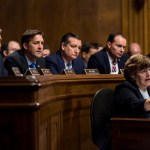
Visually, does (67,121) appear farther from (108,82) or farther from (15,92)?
(15,92)

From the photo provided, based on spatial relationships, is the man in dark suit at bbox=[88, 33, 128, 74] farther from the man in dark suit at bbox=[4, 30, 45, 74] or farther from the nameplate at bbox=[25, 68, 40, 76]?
the nameplate at bbox=[25, 68, 40, 76]

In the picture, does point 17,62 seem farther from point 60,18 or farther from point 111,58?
point 60,18

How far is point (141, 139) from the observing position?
102 inches

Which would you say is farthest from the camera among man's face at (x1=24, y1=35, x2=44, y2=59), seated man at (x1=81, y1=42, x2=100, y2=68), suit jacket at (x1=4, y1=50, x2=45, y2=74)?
seated man at (x1=81, y1=42, x2=100, y2=68)

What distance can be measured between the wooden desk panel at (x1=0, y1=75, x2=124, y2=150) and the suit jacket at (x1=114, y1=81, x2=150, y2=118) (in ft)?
1.35


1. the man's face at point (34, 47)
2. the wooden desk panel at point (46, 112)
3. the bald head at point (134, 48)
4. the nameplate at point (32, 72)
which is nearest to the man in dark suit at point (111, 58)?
the man's face at point (34, 47)

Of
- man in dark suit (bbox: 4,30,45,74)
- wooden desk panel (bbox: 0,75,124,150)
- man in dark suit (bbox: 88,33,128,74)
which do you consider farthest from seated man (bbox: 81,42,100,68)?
wooden desk panel (bbox: 0,75,124,150)

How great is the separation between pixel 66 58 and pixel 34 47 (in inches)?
23.9

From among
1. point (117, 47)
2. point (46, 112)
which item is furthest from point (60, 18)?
point (46, 112)

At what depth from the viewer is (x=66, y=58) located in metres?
4.88

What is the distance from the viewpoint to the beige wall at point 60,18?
7039mm

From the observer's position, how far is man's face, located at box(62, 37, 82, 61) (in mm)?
4832

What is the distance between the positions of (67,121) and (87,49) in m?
3.26

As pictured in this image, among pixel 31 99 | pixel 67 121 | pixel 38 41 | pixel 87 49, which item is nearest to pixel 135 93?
pixel 67 121
